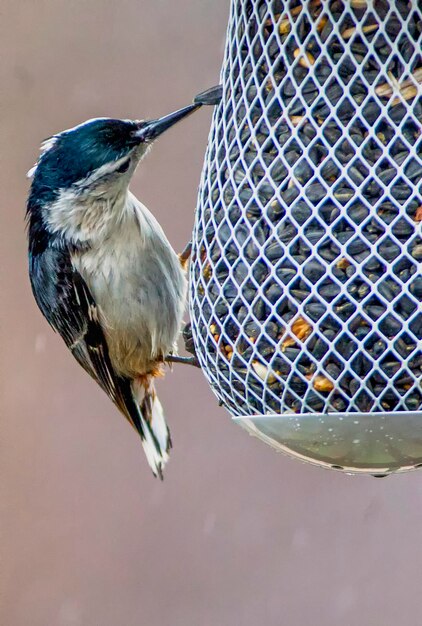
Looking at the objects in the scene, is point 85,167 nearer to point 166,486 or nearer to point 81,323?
point 81,323

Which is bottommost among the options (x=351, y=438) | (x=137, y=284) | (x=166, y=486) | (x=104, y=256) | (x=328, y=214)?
(x=166, y=486)

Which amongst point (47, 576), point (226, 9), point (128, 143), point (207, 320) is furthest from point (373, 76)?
point (47, 576)

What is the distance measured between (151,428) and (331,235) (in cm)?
163

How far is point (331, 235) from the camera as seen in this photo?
2062 mm

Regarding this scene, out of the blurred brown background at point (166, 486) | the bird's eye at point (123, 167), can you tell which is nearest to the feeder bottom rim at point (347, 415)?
the bird's eye at point (123, 167)

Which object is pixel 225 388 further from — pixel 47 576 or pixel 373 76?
pixel 47 576

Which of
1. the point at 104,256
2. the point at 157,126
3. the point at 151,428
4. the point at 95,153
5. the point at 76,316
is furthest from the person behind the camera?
the point at 151,428

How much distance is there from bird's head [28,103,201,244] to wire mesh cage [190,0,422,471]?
481 mm

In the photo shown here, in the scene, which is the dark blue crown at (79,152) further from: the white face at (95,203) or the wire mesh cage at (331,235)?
the wire mesh cage at (331,235)

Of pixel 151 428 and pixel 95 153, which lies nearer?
pixel 95 153

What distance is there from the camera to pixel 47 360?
15.8ft

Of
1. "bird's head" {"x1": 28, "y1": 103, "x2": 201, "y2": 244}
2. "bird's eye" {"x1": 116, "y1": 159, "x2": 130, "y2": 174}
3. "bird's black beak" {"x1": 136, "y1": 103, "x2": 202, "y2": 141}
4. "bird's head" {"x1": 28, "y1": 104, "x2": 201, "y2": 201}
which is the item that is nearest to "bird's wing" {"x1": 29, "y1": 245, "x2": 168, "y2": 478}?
"bird's head" {"x1": 28, "y1": 103, "x2": 201, "y2": 244}

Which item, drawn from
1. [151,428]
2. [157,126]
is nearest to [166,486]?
[151,428]

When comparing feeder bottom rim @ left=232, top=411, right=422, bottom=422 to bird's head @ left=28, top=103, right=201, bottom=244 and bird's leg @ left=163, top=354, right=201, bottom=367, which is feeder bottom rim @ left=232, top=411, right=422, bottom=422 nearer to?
bird's head @ left=28, top=103, right=201, bottom=244
